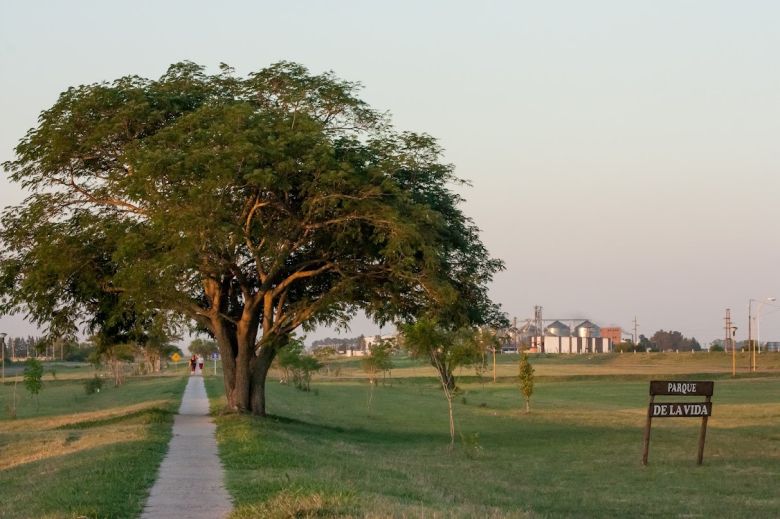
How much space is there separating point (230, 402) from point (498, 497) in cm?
1978

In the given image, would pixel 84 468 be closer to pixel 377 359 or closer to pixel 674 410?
pixel 674 410

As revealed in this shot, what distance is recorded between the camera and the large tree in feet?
106

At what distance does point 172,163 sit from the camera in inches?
1249

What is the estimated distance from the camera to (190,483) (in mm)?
17891

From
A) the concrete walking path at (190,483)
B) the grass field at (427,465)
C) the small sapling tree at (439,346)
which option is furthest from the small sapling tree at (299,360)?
the concrete walking path at (190,483)

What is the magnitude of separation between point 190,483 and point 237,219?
1627 centimetres

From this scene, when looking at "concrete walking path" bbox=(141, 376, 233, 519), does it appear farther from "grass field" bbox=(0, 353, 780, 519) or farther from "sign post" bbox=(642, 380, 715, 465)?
"sign post" bbox=(642, 380, 715, 465)

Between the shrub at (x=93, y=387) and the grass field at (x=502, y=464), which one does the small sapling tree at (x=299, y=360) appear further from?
the grass field at (x=502, y=464)

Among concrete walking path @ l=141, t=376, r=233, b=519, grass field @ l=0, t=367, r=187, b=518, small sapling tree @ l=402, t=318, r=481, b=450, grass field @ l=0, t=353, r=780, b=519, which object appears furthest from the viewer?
small sapling tree @ l=402, t=318, r=481, b=450

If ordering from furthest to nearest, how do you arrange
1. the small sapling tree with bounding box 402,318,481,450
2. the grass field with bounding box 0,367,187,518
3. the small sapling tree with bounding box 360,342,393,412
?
1. the small sapling tree with bounding box 360,342,393,412
2. the small sapling tree with bounding box 402,318,481,450
3. the grass field with bounding box 0,367,187,518

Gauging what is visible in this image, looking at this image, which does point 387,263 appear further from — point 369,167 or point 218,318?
point 218,318

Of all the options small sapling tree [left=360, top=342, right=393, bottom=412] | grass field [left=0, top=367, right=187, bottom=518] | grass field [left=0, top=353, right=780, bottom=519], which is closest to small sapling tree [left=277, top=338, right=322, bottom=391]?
small sapling tree [left=360, top=342, right=393, bottom=412]

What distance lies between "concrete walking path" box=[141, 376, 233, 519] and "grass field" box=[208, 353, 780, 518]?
1.05 ft

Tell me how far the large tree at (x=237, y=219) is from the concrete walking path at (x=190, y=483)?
6.51 meters
